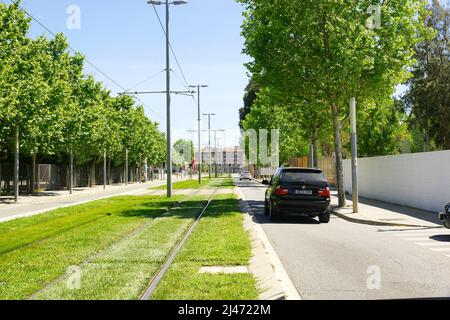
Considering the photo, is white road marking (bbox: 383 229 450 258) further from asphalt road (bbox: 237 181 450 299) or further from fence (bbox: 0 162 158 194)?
fence (bbox: 0 162 158 194)

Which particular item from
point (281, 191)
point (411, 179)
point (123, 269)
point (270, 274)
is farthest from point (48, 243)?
point (411, 179)

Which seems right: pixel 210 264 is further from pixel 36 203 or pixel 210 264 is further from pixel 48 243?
pixel 36 203

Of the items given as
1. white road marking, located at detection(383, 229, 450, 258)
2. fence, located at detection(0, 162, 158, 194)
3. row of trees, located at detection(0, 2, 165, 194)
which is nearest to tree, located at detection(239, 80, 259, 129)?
fence, located at detection(0, 162, 158, 194)

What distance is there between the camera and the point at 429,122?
48.0m

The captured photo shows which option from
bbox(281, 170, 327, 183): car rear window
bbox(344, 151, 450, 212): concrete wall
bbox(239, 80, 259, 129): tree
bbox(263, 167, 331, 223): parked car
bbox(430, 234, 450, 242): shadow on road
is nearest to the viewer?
bbox(430, 234, 450, 242): shadow on road

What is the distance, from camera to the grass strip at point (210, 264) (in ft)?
21.4

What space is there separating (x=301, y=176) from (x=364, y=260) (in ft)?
24.4

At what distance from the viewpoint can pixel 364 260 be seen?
9289 mm

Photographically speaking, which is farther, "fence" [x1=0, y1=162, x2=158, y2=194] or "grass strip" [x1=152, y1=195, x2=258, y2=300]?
"fence" [x1=0, y1=162, x2=158, y2=194]

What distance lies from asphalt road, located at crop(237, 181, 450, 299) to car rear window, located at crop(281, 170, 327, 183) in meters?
1.69

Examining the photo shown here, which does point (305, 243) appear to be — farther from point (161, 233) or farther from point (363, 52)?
point (363, 52)

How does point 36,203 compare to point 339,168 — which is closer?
point 339,168

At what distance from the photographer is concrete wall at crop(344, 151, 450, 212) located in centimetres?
1781
